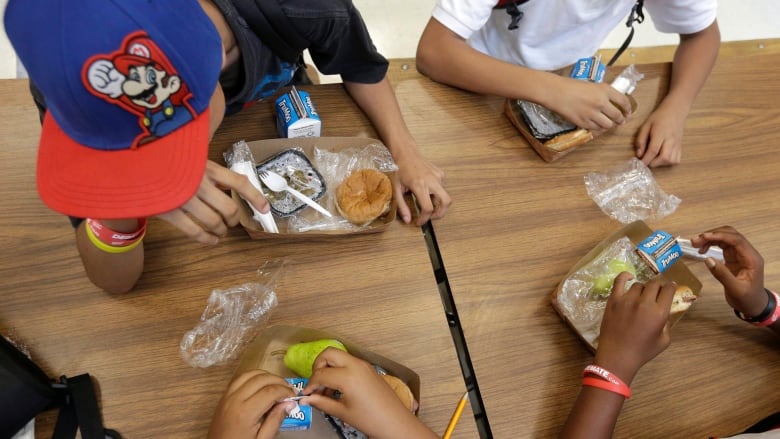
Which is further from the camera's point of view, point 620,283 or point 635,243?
point 635,243

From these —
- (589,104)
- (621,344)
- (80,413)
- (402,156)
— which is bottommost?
(80,413)

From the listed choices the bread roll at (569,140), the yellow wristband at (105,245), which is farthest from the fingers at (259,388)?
the bread roll at (569,140)

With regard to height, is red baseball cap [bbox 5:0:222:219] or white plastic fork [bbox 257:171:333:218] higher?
red baseball cap [bbox 5:0:222:219]

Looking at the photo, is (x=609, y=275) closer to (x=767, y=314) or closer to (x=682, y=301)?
(x=682, y=301)

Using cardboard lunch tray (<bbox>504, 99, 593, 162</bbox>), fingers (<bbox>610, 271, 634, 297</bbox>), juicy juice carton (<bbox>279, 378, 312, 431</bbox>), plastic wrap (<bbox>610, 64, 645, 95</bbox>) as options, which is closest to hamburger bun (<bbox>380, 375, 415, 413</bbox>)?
juicy juice carton (<bbox>279, 378, 312, 431</bbox>)

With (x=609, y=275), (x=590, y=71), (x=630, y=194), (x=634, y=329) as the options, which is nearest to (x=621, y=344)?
(x=634, y=329)

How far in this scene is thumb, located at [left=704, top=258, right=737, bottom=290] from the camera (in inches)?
34.3

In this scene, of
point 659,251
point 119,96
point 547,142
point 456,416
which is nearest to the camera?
point 119,96

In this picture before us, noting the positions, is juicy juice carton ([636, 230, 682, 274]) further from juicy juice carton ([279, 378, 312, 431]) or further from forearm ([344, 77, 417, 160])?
juicy juice carton ([279, 378, 312, 431])

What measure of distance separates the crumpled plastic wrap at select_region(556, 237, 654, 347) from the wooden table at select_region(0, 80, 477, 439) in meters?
0.23

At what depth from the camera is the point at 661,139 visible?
1.04 m

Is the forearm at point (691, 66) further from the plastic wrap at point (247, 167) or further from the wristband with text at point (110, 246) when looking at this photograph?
the wristband with text at point (110, 246)

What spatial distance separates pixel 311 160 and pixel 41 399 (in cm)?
54

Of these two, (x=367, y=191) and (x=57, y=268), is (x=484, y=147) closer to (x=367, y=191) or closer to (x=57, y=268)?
(x=367, y=191)
